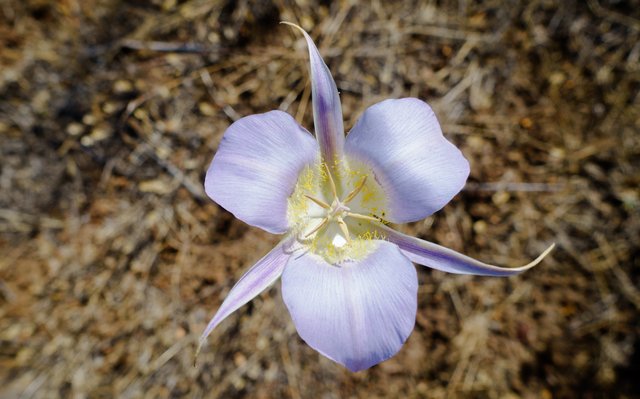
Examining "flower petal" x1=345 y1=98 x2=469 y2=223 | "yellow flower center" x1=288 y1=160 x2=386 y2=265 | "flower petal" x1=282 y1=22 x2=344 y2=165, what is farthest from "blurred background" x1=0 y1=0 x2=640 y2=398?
"flower petal" x1=345 y1=98 x2=469 y2=223

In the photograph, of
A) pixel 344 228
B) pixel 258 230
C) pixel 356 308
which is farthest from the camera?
pixel 258 230

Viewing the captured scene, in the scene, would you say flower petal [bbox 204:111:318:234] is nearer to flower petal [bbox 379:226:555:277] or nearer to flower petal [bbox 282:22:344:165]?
flower petal [bbox 282:22:344:165]

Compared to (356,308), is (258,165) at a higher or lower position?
higher

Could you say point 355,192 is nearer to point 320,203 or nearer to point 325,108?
point 320,203

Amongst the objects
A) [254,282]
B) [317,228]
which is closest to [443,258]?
[317,228]

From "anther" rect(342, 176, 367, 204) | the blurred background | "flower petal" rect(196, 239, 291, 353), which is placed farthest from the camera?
the blurred background

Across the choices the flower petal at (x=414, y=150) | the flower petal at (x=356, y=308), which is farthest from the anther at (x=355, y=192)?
the flower petal at (x=356, y=308)

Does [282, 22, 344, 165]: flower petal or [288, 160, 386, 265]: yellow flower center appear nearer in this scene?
[282, 22, 344, 165]: flower petal

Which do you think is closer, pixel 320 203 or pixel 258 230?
pixel 320 203
